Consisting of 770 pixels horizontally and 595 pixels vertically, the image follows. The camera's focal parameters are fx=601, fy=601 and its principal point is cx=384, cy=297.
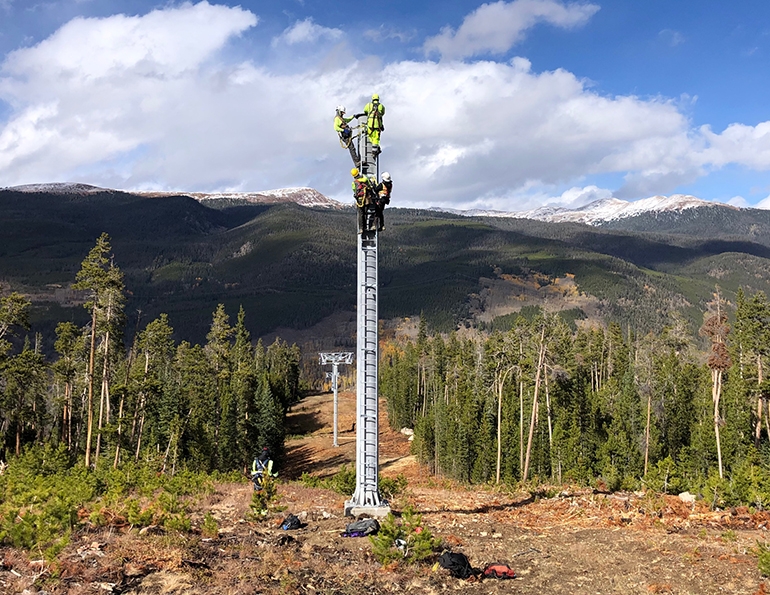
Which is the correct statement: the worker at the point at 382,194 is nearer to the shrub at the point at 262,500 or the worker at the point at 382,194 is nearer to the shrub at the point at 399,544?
the shrub at the point at 262,500

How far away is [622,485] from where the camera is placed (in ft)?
89.5

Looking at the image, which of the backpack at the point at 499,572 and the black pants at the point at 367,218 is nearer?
the backpack at the point at 499,572

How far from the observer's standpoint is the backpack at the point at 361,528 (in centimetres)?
1540

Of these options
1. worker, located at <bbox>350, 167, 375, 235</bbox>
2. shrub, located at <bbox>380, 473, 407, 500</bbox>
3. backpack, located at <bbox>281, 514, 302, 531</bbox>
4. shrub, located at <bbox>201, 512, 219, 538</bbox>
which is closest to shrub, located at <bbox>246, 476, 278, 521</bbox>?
backpack, located at <bbox>281, 514, 302, 531</bbox>

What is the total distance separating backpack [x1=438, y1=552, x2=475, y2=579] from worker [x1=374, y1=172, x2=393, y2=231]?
9322 millimetres

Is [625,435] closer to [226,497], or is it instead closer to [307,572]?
[226,497]

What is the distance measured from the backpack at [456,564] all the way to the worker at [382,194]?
9322 millimetres

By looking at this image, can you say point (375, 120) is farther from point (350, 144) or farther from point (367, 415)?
point (367, 415)

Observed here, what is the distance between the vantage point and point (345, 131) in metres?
18.4

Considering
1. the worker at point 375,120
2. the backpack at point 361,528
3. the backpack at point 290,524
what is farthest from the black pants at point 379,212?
the backpack at point 290,524

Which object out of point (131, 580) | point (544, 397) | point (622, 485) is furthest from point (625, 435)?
point (131, 580)

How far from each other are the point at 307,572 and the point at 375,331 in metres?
7.12

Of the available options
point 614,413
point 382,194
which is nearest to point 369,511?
point 382,194

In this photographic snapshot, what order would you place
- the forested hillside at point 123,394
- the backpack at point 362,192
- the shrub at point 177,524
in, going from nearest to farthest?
the shrub at point 177,524 < the backpack at point 362,192 < the forested hillside at point 123,394
